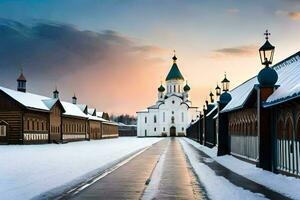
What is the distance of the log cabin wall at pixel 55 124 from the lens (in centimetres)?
5972

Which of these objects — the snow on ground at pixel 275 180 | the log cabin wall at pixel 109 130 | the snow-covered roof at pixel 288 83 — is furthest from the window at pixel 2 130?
the log cabin wall at pixel 109 130

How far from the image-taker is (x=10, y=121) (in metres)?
50.2

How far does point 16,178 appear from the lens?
1631 centimetres

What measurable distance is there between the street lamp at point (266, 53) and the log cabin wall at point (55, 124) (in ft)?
144

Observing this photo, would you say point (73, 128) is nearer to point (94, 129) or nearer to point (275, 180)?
point (94, 129)

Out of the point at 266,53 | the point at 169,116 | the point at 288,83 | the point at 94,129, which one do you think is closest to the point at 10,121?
the point at 266,53

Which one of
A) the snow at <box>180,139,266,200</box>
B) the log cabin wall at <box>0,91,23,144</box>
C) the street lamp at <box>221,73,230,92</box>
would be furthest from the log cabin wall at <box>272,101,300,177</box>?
the log cabin wall at <box>0,91,23,144</box>

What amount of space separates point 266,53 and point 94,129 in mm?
74905

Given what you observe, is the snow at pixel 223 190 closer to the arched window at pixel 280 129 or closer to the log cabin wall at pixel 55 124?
the arched window at pixel 280 129

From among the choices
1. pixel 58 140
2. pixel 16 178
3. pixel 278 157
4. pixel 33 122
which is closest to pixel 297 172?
pixel 278 157

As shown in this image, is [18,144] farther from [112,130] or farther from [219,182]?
[112,130]

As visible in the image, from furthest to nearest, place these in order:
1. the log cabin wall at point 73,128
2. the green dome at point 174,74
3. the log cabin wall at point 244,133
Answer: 1. the green dome at point 174,74
2. the log cabin wall at point 73,128
3. the log cabin wall at point 244,133

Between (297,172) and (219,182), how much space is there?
2.60m

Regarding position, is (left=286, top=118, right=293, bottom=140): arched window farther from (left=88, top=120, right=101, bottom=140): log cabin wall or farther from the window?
(left=88, top=120, right=101, bottom=140): log cabin wall
